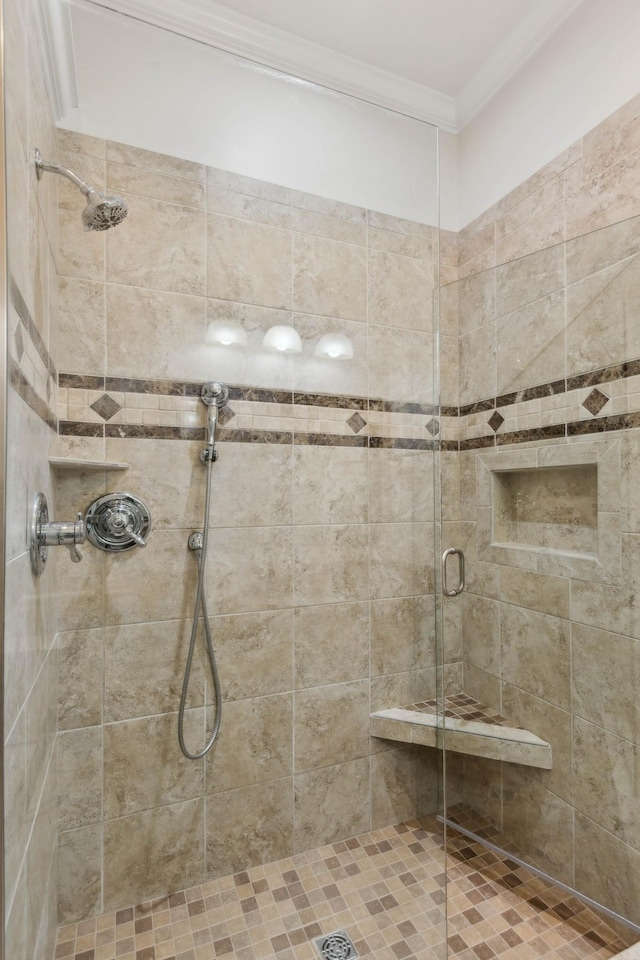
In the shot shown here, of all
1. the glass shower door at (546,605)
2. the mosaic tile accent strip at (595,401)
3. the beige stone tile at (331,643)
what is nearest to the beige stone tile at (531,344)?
the glass shower door at (546,605)

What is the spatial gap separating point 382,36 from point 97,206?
135 cm

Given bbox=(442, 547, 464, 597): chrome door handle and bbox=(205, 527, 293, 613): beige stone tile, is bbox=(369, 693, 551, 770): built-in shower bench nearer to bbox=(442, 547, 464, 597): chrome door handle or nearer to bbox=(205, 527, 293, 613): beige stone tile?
bbox=(442, 547, 464, 597): chrome door handle

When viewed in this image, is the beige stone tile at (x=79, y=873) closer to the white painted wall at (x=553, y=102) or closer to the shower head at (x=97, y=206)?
the shower head at (x=97, y=206)

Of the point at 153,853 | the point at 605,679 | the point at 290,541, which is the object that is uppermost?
the point at 290,541

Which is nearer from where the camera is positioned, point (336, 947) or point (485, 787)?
point (336, 947)

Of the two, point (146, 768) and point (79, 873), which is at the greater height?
point (146, 768)

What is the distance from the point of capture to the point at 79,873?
116 cm

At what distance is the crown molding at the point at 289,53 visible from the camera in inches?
60.6

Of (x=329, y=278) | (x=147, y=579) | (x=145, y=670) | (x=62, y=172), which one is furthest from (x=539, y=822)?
(x=62, y=172)

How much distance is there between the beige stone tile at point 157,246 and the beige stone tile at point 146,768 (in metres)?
1.06

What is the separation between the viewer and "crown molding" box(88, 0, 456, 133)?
1538 mm

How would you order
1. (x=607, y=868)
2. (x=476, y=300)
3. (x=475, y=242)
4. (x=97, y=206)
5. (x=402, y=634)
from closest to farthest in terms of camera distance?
1. (x=97, y=206)
2. (x=607, y=868)
3. (x=402, y=634)
4. (x=476, y=300)
5. (x=475, y=242)

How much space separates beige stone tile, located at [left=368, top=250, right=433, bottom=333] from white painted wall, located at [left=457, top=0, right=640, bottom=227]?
2.37 ft

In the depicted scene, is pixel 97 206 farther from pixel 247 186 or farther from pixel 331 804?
pixel 331 804
